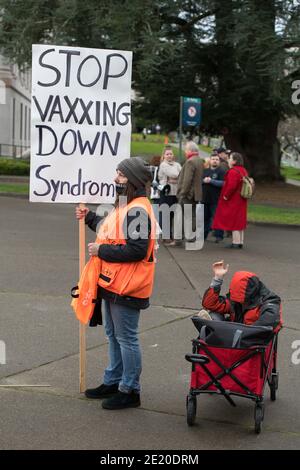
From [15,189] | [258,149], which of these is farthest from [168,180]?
[258,149]

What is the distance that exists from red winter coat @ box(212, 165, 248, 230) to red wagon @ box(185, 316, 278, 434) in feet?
25.7

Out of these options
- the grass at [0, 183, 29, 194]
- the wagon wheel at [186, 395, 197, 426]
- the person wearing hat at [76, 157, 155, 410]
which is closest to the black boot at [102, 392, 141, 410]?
the person wearing hat at [76, 157, 155, 410]

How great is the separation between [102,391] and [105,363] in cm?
80

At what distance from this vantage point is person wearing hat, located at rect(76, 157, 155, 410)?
4629 mm

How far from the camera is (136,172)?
185 inches

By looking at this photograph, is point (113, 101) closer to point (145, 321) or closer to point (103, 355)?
point (103, 355)

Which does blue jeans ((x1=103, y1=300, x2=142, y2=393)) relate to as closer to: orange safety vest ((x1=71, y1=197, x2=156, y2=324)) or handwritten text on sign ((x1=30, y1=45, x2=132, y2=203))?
orange safety vest ((x1=71, y1=197, x2=156, y2=324))

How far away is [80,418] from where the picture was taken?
4.61 meters

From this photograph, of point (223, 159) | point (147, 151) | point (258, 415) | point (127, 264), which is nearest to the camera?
point (258, 415)

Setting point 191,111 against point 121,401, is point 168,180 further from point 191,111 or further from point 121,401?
point 121,401

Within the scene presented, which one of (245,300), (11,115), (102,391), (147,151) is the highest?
(11,115)

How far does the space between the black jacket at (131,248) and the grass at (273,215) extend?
1232 cm

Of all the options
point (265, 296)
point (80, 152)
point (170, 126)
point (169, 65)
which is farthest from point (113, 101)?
point (170, 126)

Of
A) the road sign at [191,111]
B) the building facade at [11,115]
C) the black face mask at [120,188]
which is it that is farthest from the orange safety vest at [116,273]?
the building facade at [11,115]
